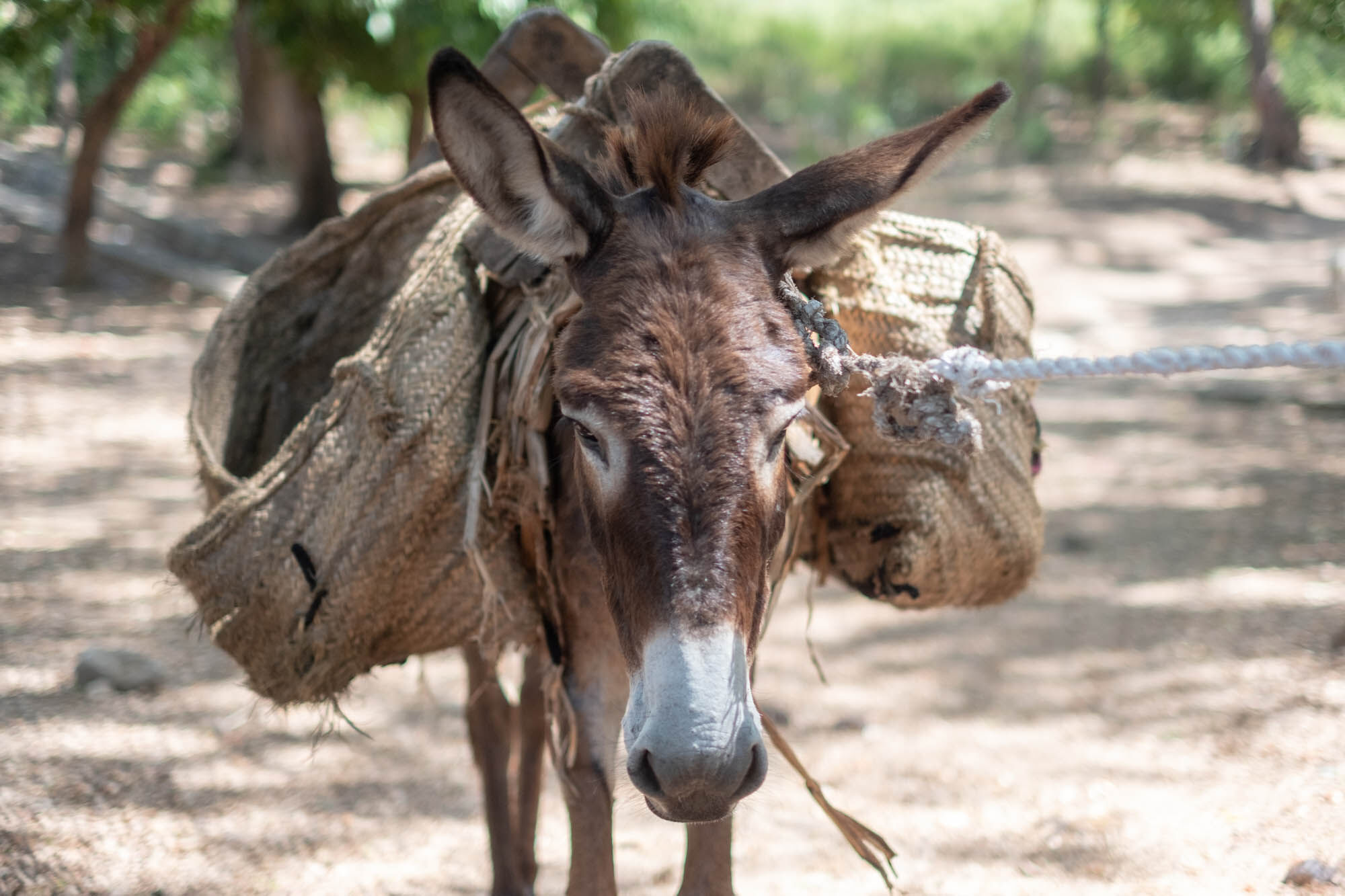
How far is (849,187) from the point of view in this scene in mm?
2049

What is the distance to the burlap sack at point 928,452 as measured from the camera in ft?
8.79

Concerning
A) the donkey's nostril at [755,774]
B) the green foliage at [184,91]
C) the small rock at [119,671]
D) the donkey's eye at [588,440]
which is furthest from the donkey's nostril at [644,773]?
the green foliage at [184,91]

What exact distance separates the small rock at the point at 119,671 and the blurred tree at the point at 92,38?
7.28m

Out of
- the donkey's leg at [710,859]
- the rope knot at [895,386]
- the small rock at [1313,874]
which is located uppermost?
the rope knot at [895,386]

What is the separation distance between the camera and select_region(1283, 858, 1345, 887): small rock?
2.91 meters

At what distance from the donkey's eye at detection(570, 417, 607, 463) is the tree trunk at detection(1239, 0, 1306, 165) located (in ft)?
54.7

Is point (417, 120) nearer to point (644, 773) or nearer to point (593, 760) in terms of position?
point (593, 760)

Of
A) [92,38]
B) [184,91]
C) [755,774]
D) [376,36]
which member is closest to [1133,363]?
[755,774]

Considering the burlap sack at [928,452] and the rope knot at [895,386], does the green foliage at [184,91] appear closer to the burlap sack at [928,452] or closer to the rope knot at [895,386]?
the burlap sack at [928,452]

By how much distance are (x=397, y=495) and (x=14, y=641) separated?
11.0 feet

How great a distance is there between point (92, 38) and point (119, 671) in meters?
8.56

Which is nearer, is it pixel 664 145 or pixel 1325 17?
pixel 664 145

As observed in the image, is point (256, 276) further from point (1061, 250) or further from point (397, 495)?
point (1061, 250)

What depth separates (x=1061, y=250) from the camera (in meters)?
15.1
